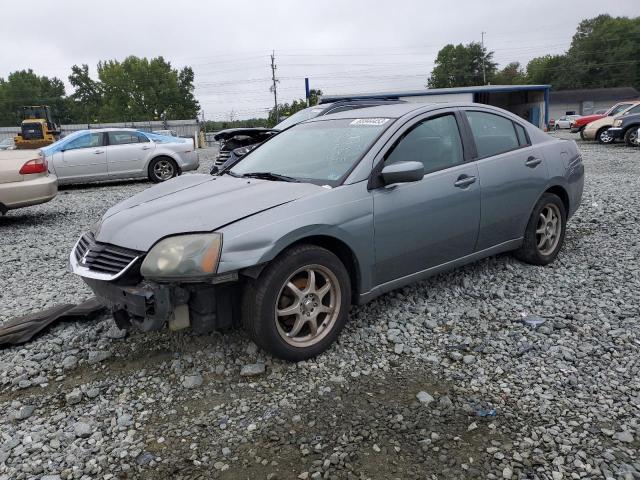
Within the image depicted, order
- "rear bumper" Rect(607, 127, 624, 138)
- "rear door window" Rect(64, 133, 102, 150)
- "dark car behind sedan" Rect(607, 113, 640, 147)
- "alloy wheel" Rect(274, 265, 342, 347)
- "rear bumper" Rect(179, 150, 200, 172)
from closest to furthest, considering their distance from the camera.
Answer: "alloy wheel" Rect(274, 265, 342, 347), "rear door window" Rect(64, 133, 102, 150), "rear bumper" Rect(179, 150, 200, 172), "dark car behind sedan" Rect(607, 113, 640, 147), "rear bumper" Rect(607, 127, 624, 138)

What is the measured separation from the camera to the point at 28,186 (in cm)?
791

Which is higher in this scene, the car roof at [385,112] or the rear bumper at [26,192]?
the car roof at [385,112]

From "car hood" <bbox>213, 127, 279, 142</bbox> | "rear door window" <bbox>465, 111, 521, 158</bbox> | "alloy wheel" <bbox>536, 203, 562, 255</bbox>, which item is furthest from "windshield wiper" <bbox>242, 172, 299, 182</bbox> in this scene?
"car hood" <bbox>213, 127, 279, 142</bbox>

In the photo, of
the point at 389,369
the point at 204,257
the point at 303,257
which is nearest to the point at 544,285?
the point at 389,369

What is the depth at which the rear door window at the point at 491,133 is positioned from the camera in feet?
14.2

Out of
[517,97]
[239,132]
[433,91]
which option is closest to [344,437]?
Answer: [239,132]

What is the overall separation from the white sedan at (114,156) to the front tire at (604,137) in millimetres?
Answer: 15721

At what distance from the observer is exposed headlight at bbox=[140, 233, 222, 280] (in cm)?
286

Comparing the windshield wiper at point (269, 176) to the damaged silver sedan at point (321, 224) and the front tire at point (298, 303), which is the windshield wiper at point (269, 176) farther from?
the front tire at point (298, 303)

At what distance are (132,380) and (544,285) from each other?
3.35 metres

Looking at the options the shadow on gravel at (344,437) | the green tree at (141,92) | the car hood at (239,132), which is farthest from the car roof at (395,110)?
the green tree at (141,92)

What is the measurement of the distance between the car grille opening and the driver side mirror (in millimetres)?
1642

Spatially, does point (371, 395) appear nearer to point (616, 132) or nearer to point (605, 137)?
point (616, 132)

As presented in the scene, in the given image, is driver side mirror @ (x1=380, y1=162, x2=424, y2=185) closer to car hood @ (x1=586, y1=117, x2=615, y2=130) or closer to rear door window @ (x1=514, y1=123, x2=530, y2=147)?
rear door window @ (x1=514, y1=123, x2=530, y2=147)
